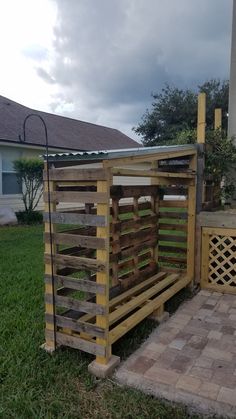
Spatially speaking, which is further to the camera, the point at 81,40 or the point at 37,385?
the point at 81,40

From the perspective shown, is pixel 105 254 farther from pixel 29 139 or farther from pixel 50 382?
pixel 29 139

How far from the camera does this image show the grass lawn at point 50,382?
2.01 meters

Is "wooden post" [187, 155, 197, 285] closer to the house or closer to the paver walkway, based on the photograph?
the paver walkway

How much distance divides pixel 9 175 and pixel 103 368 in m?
9.14

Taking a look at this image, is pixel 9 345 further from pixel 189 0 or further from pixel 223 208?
pixel 189 0

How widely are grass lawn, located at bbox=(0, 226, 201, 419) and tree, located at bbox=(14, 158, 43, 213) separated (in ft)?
21.3

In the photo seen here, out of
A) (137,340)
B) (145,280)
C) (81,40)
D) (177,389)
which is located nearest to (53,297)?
(137,340)

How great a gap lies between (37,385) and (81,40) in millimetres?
7657

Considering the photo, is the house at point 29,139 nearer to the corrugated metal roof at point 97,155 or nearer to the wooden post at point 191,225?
the wooden post at point 191,225

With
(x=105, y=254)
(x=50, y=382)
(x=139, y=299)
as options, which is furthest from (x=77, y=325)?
(x=139, y=299)

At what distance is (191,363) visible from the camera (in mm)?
2533

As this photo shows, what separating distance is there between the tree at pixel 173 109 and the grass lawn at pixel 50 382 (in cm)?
1760

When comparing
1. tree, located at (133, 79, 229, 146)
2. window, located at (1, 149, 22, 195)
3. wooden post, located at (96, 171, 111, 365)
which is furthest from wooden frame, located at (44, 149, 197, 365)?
tree, located at (133, 79, 229, 146)

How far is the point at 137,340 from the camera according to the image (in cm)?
288
